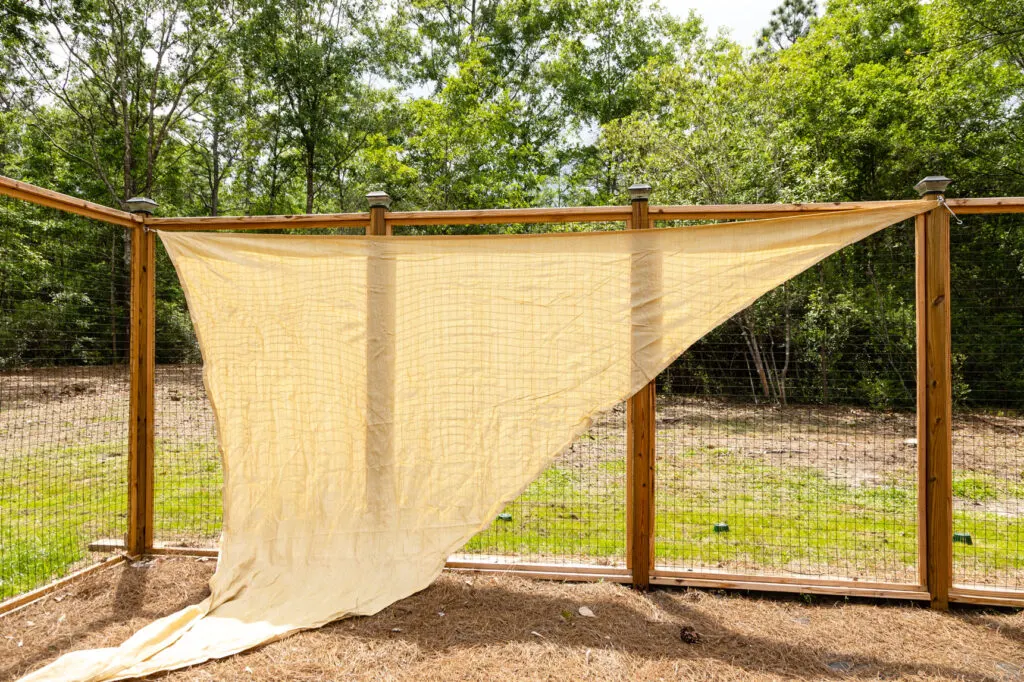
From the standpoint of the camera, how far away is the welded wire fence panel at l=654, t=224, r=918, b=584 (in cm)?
373

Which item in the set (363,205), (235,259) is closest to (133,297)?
(235,259)

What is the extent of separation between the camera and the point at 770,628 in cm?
274

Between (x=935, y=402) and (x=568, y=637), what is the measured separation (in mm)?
2252

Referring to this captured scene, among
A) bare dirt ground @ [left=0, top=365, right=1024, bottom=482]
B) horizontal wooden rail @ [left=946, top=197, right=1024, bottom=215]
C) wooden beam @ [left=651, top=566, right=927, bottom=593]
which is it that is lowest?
wooden beam @ [left=651, top=566, right=927, bottom=593]

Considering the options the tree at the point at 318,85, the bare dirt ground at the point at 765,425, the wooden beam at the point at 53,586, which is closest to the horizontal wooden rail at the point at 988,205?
the bare dirt ground at the point at 765,425

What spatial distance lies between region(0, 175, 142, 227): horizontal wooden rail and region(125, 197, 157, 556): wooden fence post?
0.35 ft

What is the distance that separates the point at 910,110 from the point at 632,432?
14151 mm

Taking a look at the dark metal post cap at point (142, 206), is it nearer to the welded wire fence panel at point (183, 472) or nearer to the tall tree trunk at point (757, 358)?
the welded wire fence panel at point (183, 472)

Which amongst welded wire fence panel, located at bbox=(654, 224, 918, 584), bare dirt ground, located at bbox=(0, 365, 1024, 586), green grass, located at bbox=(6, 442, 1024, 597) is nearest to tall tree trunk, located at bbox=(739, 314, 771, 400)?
welded wire fence panel, located at bbox=(654, 224, 918, 584)

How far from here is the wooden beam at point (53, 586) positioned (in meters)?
2.83

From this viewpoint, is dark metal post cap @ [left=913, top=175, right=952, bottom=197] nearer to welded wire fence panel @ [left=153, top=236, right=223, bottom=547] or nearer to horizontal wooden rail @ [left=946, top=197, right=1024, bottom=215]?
horizontal wooden rail @ [left=946, top=197, right=1024, bottom=215]

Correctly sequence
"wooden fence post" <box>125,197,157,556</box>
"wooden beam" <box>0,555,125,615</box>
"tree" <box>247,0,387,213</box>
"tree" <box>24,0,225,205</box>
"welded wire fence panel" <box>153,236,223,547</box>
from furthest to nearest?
"tree" <box>247,0,387,213</box> → "tree" <box>24,0,225,205</box> → "welded wire fence panel" <box>153,236,223,547</box> → "wooden fence post" <box>125,197,157,556</box> → "wooden beam" <box>0,555,125,615</box>

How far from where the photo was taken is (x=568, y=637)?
2650mm

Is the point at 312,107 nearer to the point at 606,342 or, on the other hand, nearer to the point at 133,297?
the point at 133,297
